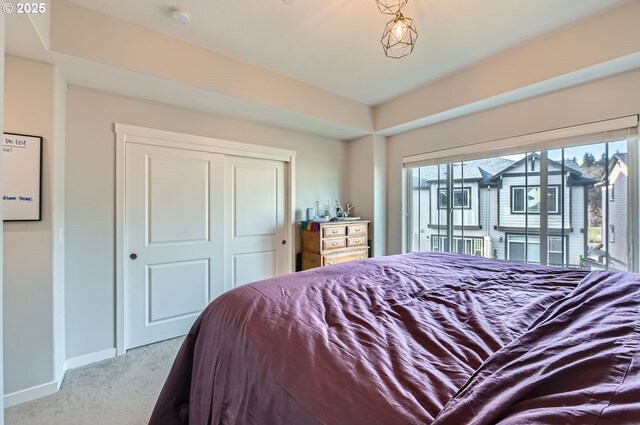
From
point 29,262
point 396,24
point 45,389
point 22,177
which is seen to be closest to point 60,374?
point 45,389

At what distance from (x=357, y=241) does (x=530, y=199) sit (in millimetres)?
1889

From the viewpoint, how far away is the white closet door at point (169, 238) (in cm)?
252

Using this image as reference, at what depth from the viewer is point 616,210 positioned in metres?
2.23

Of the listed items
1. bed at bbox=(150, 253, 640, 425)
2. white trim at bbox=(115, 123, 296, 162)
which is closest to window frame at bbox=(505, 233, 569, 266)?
bed at bbox=(150, 253, 640, 425)

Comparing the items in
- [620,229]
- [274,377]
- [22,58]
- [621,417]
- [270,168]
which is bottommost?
[274,377]

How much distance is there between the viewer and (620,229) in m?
2.21

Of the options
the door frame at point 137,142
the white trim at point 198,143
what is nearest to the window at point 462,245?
the white trim at point 198,143

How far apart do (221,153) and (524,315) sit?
2876 mm

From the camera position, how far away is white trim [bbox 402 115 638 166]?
216 cm

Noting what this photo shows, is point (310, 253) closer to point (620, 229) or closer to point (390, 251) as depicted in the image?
point (390, 251)

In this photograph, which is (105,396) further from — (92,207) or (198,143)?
(198,143)

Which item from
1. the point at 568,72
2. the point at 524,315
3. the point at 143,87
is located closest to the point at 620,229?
the point at 568,72

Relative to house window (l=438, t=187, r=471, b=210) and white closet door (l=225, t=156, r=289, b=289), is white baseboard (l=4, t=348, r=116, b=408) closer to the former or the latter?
white closet door (l=225, t=156, r=289, b=289)

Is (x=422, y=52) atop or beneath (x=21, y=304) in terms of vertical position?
atop
